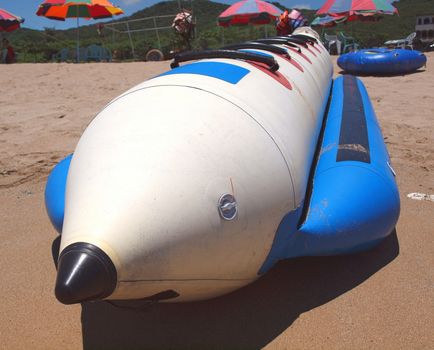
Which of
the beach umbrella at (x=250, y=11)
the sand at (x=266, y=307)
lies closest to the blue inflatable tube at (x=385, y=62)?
the beach umbrella at (x=250, y=11)

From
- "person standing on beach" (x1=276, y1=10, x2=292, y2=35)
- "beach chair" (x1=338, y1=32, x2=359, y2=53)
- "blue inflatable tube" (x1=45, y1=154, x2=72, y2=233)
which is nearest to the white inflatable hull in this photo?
"blue inflatable tube" (x1=45, y1=154, x2=72, y2=233)

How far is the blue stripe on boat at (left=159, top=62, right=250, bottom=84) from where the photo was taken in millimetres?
1666

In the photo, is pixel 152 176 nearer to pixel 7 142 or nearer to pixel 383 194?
pixel 383 194

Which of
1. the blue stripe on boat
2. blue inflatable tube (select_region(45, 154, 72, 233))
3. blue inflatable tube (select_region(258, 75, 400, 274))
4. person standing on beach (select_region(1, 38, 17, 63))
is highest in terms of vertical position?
the blue stripe on boat

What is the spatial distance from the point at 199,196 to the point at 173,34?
1763 cm

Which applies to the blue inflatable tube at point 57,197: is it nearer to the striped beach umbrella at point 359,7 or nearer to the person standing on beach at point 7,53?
the striped beach umbrella at point 359,7

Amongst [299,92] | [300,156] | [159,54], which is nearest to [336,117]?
[299,92]

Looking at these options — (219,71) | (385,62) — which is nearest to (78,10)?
(385,62)

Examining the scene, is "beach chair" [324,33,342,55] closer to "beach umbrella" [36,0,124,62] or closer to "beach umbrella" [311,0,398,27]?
"beach umbrella" [311,0,398,27]

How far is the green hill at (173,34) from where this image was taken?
1889 cm

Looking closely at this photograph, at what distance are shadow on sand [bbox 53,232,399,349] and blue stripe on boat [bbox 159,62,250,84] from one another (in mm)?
787

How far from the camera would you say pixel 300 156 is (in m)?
1.66

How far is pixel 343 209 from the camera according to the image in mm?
1720

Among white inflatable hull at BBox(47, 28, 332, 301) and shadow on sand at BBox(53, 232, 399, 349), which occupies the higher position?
white inflatable hull at BBox(47, 28, 332, 301)
